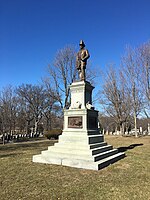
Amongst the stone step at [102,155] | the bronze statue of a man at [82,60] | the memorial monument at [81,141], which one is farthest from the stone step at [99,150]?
the bronze statue of a man at [82,60]

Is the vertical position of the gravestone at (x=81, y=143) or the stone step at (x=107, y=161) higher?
the gravestone at (x=81, y=143)

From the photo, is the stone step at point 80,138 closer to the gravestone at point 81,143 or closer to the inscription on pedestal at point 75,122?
the gravestone at point 81,143

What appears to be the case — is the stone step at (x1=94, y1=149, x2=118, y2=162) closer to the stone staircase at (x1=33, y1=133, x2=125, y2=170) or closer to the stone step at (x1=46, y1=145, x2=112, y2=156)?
the stone staircase at (x1=33, y1=133, x2=125, y2=170)

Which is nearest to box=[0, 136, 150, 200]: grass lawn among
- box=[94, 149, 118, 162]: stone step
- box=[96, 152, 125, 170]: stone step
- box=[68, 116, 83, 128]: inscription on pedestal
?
box=[96, 152, 125, 170]: stone step

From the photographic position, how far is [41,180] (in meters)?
4.95

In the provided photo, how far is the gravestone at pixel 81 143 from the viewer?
6758mm

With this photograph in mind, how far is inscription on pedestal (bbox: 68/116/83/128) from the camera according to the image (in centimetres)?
861

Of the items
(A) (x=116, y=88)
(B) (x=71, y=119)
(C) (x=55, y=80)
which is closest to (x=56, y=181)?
(B) (x=71, y=119)

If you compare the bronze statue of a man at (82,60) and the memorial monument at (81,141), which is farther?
the bronze statue of a man at (82,60)

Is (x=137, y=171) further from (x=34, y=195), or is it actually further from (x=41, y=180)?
(x=34, y=195)

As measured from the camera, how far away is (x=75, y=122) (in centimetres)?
876

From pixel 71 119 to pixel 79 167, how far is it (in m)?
2.94

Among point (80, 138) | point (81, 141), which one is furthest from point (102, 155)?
point (80, 138)

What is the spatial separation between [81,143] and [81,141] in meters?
0.11
